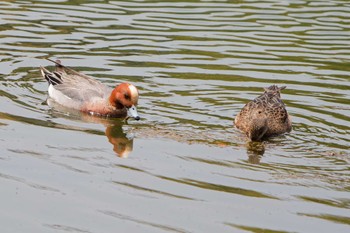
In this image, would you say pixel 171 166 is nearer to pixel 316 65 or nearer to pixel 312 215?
pixel 312 215

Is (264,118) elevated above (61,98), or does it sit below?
above

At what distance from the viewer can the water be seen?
9.45 metres

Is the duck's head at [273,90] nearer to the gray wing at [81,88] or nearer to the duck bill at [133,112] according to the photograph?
the duck bill at [133,112]

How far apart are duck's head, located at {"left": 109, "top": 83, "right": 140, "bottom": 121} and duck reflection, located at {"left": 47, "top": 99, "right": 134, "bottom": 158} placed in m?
0.23

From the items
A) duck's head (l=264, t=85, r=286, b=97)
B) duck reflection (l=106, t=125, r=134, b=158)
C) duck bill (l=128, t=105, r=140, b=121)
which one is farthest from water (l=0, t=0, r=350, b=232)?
duck's head (l=264, t=85, r=286, b=97)

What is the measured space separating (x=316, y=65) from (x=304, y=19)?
2998mm

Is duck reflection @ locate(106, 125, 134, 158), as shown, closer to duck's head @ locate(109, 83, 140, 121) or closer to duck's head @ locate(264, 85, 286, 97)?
duck's head @ locate(109, 83, 140, 121)

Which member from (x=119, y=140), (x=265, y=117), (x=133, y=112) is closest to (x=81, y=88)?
(x=133, y=112)

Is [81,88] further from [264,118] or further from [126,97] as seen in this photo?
[264,118]

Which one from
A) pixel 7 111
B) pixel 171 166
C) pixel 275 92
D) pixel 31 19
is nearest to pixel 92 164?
pixel 171 166

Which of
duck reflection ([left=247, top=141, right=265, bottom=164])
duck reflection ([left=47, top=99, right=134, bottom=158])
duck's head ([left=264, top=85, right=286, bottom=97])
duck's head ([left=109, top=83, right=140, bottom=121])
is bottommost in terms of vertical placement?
duck reflection ([left=47, top=99, right=134, bottom=158])

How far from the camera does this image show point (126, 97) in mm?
13297

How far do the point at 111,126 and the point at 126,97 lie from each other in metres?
0.44

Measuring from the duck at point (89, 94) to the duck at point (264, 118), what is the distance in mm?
1326
